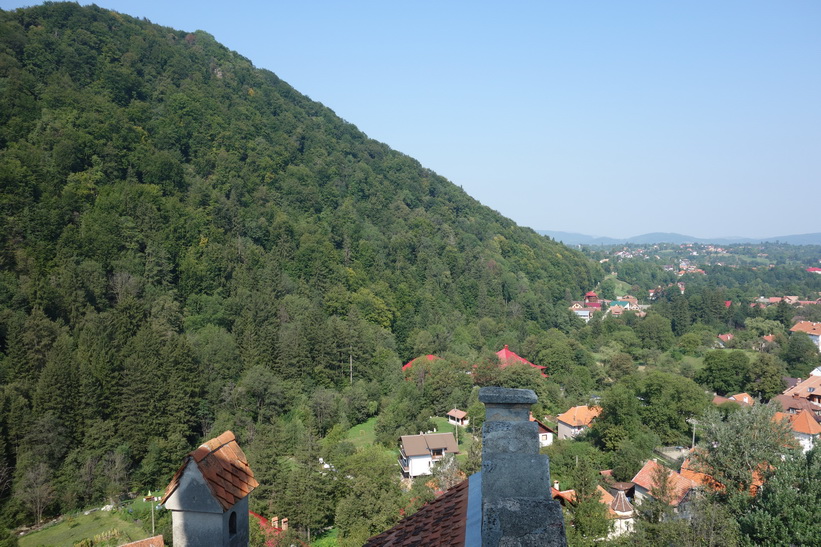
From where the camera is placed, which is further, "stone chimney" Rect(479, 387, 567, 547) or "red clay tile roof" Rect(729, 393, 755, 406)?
"red clay tile roof" Rect(729, 393, 755, 406)

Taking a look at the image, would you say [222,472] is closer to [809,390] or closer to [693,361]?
[809,390]

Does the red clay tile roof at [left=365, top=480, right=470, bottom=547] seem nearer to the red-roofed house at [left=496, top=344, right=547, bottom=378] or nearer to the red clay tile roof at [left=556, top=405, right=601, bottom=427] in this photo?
the red clay tile roof at [left=556, top=405, right=601, bottom=427]

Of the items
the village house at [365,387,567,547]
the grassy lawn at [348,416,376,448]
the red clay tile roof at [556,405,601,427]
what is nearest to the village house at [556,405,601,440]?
the red clay tile roof at [556,405,601,427]

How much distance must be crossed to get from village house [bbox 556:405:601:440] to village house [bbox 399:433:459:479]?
8826 mm

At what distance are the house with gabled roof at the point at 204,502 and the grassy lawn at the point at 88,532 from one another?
16.3 meters

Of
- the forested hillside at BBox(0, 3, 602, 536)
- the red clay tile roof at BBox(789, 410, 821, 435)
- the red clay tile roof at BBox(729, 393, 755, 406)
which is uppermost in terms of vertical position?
the forested hillside at BBox(0, 3, 602, 536)

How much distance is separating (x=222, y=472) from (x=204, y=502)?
1.06 ft

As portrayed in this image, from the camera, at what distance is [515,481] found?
9.50 ft

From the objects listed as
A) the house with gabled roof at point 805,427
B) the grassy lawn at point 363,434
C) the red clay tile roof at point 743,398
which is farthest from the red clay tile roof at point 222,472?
the red clay tile roof at point 743,398

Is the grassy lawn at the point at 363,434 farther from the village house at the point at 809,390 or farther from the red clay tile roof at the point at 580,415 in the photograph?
the village house at the point at 809,390

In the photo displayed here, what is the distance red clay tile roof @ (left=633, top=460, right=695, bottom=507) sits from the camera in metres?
17.9

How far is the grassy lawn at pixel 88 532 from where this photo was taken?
1861cm

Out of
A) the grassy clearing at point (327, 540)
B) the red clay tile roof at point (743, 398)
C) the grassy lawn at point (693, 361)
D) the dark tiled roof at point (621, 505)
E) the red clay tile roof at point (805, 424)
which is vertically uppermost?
the dark tiled roof at point (621, 505)

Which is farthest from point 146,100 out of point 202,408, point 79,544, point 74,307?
point 79,544
